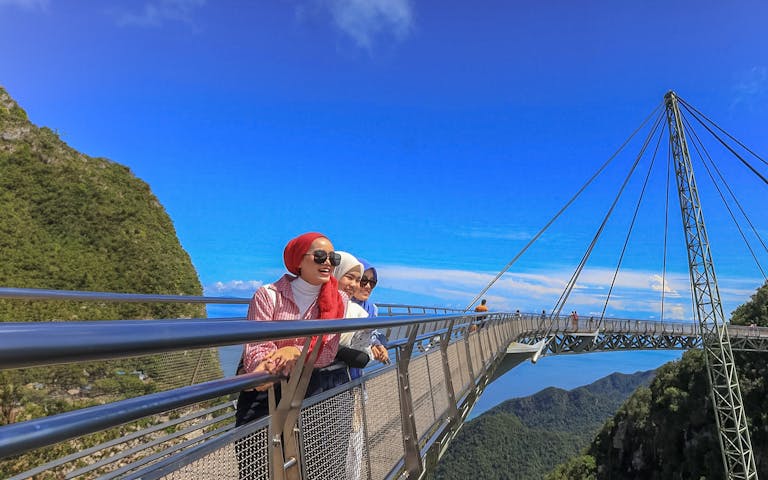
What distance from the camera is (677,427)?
136 feet

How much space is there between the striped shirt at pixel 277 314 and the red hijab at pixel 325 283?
0.18ft

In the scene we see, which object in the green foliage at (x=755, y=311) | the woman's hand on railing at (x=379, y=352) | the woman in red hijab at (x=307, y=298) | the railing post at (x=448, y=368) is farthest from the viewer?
the green foliage at (x=755, y=311)

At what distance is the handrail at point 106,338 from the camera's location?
2.24ft

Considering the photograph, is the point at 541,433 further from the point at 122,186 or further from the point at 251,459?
the point at 251,459

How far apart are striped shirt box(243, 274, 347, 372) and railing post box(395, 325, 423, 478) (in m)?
1.20

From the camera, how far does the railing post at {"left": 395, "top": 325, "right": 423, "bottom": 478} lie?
3.40 m

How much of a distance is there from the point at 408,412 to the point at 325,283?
1.53 metres

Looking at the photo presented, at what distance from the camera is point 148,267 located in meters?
31.0

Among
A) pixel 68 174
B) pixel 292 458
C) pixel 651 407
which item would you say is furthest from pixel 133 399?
pixel 651 407

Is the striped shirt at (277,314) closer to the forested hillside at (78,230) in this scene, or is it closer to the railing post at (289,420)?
the railing post at (289,420)

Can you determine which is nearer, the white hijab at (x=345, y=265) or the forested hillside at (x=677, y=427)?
the white hijab at (x=345, y=265)

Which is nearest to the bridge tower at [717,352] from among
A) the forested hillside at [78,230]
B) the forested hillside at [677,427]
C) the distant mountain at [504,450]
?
the forested hillside at [677,427]

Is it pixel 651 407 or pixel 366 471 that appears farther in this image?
pixel 651 407

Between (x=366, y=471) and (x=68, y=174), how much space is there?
132ft
